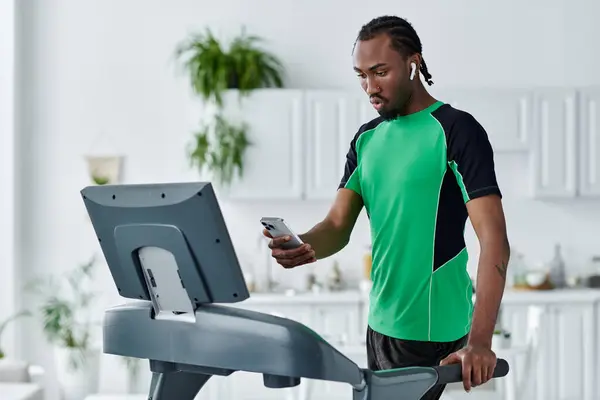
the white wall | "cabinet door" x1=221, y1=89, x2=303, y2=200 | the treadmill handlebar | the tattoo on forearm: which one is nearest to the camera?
the treadmill handlebar

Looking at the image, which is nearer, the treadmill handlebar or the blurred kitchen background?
the treadmill handlebar

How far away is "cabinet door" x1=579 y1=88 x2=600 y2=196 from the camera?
5656 mm

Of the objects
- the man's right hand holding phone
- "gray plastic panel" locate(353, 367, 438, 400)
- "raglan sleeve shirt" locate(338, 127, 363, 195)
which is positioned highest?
"raglan sleeve shirt" locate(338, 127, 363, 195)

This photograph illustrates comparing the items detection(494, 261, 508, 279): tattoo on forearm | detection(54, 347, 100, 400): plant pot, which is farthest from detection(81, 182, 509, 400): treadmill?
detection(54, 347, 100, 400): plant pot

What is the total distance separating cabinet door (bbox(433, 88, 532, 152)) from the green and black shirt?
3.47 m

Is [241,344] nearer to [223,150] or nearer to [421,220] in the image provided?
[421,220]

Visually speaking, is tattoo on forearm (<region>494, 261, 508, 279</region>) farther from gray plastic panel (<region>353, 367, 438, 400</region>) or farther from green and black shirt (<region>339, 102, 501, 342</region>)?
gray plastic panel (<region>353, 367, 438, 400</region>)

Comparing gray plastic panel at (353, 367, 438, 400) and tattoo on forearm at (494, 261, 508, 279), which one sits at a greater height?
tattoo on forearm at (494, 261, 508, 279)

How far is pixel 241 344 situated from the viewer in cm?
160

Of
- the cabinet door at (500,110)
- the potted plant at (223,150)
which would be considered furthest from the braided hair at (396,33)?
the cabinet door at (500,110)

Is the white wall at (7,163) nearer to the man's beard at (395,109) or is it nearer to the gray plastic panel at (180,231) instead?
the man's beard at (395,109)

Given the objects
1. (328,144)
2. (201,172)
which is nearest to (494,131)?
(328,144)

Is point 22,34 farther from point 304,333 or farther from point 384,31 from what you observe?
point 304,333

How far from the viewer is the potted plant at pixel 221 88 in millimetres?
5523
